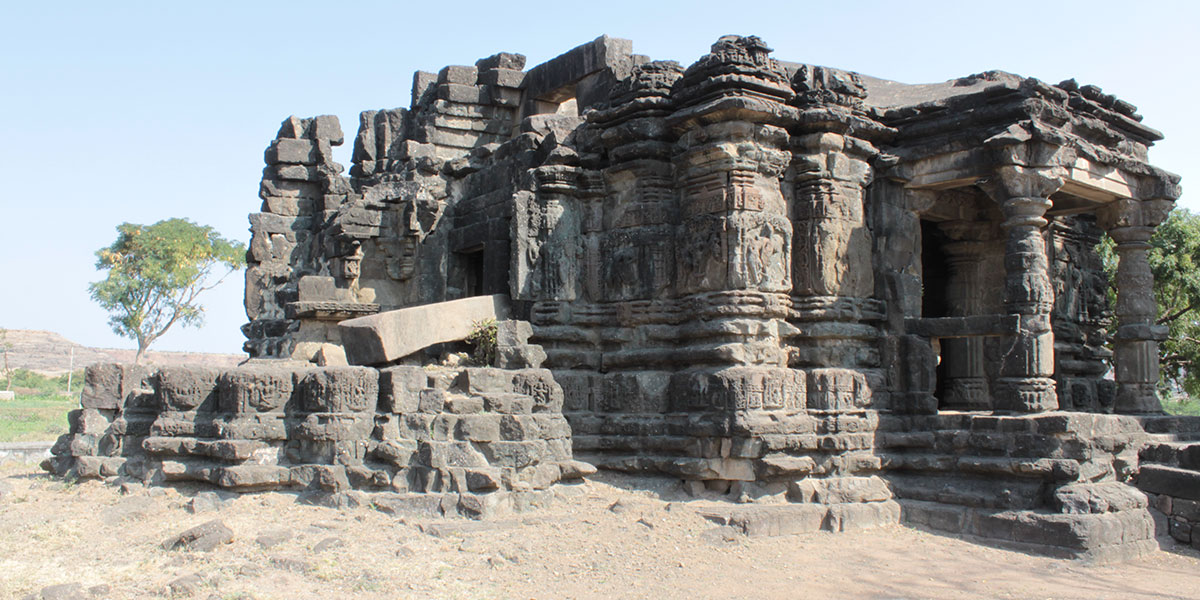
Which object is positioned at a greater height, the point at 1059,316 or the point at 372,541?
the point at 1059,316

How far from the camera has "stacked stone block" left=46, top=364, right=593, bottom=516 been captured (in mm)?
8656

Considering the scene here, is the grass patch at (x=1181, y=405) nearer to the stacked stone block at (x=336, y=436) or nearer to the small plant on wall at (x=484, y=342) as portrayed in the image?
the small plant on wall at (x=484, y=342)

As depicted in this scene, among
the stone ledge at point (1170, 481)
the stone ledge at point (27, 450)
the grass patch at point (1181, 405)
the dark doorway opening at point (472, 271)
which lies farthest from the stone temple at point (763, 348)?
the grass patch at point (1181, 405)

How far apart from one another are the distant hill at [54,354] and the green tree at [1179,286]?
52.7m

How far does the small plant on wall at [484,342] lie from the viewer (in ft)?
35.6

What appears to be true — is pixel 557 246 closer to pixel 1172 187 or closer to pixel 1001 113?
pixel 1001 113

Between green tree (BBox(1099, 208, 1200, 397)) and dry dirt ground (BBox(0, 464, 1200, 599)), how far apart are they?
11.4 metres

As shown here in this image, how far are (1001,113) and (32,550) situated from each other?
979 centimetres

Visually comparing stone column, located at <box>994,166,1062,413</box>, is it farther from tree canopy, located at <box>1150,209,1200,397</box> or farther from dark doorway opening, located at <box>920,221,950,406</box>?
tree canopy, located at <box>1150,209,1200,397</box>

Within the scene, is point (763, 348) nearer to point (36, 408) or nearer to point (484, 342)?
point (484, 342)

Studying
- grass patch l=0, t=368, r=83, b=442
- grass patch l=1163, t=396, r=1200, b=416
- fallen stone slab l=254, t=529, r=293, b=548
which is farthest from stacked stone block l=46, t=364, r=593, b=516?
grass patch l=1163, t=396, r=1200, b=416

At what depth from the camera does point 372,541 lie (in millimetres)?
7668

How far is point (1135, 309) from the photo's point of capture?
11.8 metres

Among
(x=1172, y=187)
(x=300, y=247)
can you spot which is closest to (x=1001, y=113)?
(x=1172, y=187)
